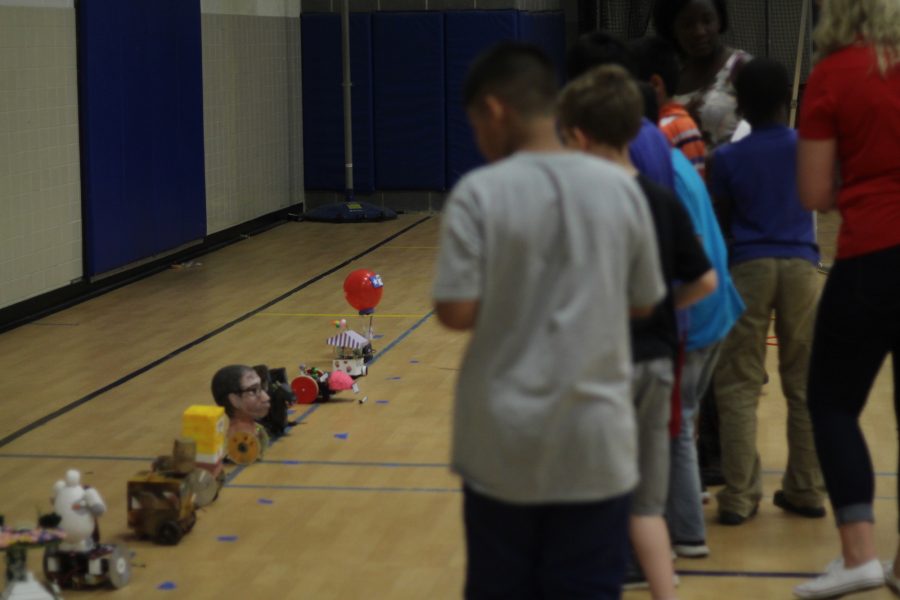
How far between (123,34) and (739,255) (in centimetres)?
609

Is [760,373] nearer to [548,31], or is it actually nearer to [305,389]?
[305,389]

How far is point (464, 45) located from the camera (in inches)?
491

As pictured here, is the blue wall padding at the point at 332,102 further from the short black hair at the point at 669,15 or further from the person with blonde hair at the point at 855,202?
the person with blonde hair at the point at 855,202

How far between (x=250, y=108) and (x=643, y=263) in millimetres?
A: 9756

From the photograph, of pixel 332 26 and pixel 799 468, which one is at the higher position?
pixel 332 26

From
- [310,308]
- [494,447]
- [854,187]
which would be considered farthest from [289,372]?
[494,447]

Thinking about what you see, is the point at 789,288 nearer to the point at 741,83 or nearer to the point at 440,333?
the point at 741,83

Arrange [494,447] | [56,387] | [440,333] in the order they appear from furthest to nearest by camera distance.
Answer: [440,333] → [56,387] → [494,447]

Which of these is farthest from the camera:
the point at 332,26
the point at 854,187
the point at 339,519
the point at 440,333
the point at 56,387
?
the point at 332,26

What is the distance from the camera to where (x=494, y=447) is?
216 cm

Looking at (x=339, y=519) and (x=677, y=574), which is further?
(x=339, y=519)

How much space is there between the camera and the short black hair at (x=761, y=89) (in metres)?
3.93

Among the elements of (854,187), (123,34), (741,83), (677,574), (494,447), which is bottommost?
(677,574)

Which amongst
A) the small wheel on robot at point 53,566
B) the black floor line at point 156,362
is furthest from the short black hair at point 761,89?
the black floor line at point 156,362
